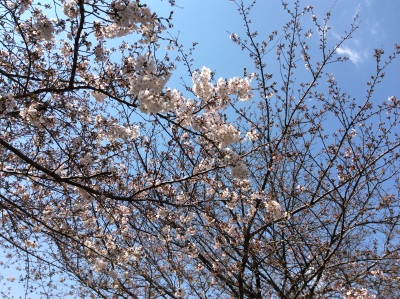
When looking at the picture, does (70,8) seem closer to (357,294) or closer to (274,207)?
(274,207)

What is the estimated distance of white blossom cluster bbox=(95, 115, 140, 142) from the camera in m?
4.18

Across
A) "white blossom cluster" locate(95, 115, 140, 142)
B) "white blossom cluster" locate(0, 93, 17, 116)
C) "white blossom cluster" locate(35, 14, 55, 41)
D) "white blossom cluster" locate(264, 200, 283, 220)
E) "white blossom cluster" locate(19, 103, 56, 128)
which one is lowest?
"white blossom cluster" locate(264, 200, 283, 220)

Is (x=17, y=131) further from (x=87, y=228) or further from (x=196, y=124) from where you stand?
(x=196, y=124)

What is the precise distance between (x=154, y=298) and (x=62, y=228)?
2.67 meters

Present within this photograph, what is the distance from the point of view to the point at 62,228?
16.4 feet

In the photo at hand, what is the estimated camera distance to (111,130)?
165 inches

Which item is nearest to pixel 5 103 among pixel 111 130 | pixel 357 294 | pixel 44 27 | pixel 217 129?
pixel 44 27

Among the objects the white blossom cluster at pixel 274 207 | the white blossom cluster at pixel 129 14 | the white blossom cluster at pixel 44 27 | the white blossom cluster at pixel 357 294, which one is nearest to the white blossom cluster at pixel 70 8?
the white blossom cluster at pixel 44 27

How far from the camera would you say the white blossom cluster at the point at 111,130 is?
418cm

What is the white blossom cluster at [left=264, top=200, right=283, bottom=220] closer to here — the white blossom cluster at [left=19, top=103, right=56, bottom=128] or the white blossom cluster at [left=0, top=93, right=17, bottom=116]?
the white blossom cluster at [left=19, top=103, right=56, bottom=128]

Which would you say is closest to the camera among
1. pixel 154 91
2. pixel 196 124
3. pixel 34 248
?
pixel 154 91

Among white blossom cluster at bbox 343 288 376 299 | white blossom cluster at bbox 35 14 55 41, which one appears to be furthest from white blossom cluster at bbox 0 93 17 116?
white blossom cluster at bbox 343 288 376 299

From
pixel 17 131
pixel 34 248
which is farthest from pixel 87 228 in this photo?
pixel 17 131

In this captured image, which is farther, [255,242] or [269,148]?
[269,148]
